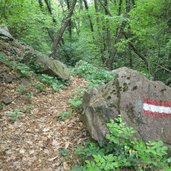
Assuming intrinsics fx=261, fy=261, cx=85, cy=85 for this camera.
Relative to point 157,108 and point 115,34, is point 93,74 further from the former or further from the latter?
point 115,34

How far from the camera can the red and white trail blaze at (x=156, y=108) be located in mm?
4941

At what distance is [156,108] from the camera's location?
5016mm

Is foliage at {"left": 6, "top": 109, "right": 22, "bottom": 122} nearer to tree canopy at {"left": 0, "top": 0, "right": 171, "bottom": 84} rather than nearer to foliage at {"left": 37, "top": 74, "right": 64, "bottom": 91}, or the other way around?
foliage at {"left": 37, "top": 74, "right": 64, "bottom": 91}

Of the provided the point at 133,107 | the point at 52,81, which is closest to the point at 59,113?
the point at 133,107

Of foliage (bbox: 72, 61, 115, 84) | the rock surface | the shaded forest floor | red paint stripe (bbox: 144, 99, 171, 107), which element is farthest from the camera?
foliage (bbox: 72, 61, 115, 84)

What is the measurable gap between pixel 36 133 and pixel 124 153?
2183 millimetres

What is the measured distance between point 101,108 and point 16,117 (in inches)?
88.4

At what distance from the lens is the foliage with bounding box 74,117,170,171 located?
3262 millimetres

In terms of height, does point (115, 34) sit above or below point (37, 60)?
above

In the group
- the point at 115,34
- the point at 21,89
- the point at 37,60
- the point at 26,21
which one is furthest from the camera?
the point at 115,34

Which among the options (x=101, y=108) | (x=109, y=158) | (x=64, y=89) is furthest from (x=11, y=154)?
(x=64, y=89)

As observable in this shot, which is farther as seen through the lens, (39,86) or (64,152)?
(39,86)

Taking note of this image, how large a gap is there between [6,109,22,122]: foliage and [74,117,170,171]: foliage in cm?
208

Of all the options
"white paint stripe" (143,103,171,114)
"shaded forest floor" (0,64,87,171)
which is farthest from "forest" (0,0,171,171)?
"white paint stripe" (143,103,171,114)
